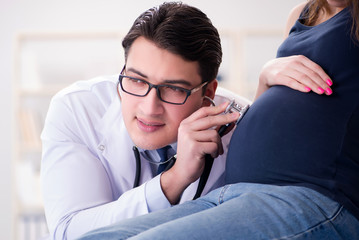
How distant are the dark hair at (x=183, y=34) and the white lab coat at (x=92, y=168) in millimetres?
265

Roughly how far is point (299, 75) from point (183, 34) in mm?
461

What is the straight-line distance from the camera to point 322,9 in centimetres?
135

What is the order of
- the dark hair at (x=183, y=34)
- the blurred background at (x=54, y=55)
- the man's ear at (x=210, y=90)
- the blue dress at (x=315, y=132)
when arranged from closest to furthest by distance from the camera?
1. the blue dress at (x=315, y=132)
2. the dark hair at (x=183, y=34)
3. the man's ear at (x=210, y=90)
4. the blurred background at (x=54, y=55)

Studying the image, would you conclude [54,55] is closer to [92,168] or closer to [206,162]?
[92,168]

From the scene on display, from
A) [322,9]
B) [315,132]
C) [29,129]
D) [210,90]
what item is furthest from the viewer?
[29,129]

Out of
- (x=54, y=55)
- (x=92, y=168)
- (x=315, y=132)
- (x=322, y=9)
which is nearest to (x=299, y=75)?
(x=315, y=132)

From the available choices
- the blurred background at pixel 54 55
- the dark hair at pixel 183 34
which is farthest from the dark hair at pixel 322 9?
the blurred background at pixel 54 55

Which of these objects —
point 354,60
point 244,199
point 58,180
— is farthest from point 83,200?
point 354,60

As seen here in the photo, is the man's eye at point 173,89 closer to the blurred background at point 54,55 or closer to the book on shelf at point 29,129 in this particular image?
the blurred background at point 54,55

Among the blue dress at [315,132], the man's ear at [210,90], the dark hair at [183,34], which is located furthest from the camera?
the man's ear at [210,90]

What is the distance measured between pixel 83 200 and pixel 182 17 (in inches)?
25.6

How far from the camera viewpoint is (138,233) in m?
1.01

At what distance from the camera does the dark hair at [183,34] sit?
148 cm

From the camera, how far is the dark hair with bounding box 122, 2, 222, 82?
1480mm
